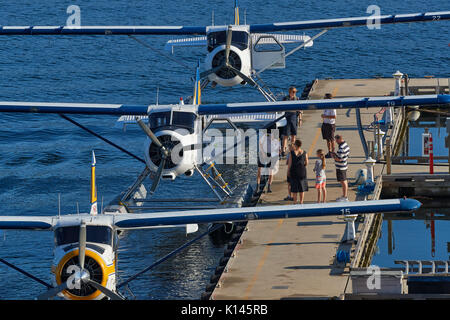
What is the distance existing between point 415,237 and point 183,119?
6893 mm

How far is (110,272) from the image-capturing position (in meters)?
15.5

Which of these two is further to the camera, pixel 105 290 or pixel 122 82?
pixel 122 82

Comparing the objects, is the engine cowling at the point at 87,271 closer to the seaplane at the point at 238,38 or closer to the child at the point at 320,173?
the child at the point at 320,173

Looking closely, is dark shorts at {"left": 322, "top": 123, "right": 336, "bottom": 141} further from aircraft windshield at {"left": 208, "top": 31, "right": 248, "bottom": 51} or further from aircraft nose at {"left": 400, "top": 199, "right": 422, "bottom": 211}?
aircraft nose at {"left": 400, "top": 199, "right": 422, "bottom": 211}

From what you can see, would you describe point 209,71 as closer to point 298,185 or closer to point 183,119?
point 183,119

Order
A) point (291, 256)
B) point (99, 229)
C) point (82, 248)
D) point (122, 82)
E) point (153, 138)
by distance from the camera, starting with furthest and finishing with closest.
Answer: point (122, 82)
point (153, 138)
point (291, 256)
point (99, 229)
point (82, 248)

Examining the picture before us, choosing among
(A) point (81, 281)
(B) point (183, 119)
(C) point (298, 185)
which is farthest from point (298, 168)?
(A) point (81, 281)

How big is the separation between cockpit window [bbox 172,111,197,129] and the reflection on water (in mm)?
5328

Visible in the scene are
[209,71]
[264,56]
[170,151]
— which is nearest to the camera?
[170,151]

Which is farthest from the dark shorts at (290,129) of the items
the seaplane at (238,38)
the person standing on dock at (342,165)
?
the seaplane at (238,38)

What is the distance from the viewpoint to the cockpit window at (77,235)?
51.4 ft

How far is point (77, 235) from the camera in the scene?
15688 mm

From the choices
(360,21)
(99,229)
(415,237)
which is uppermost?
(360,21)

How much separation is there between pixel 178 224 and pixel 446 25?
43.6m
